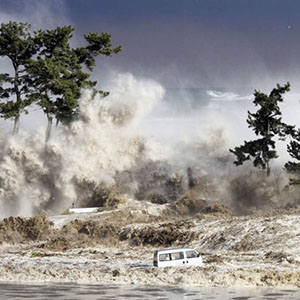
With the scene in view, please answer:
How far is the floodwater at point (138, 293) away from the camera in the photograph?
968 inches

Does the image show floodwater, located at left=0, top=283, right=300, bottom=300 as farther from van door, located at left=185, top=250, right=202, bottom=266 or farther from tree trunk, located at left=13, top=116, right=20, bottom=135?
tree trunk, located at left=13, top=116, right=20, bottom=135

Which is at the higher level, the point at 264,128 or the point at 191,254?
the point at 264,128

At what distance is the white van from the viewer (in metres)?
30.2

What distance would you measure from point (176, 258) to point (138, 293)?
16.3 ft

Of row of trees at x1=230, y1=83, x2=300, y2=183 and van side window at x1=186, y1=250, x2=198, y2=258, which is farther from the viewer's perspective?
row of trees at x1=230, y1=83, x2=300, y2=183

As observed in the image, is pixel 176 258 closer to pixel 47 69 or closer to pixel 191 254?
pixel 191 254

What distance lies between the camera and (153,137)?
2391 inches

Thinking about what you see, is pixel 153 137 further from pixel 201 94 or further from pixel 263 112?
pixel 201 94

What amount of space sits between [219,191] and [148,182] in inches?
250

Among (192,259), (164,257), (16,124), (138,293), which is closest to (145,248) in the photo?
(164,257)

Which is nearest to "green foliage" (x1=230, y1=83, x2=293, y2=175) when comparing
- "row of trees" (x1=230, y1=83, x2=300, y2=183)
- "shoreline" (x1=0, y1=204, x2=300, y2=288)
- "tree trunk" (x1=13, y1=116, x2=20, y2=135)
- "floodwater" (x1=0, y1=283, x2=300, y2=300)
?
"row of trees" (x1=230, y1=83, x2=300, y2=183)

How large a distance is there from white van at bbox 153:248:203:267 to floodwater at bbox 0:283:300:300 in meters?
2.75

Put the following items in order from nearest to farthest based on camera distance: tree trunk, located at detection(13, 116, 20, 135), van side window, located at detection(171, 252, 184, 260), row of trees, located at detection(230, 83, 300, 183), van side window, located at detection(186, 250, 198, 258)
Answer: van side window, located at detection(171, 252, 184, 260)
van side window, located at detection(186, 250, 198, 258)
row of trees, located at detection(230, 83, 300, 183)
tree trunk, located at detection(13, 116, 20, 135)

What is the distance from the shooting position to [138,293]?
84.6 feet
